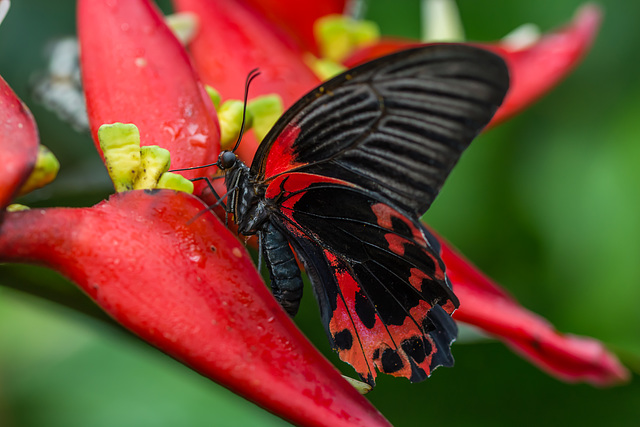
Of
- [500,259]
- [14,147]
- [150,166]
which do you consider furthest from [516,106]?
[14,147]

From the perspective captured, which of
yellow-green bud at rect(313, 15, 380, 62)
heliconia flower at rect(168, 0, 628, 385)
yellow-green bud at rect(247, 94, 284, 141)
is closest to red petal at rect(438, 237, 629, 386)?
heliconia flower at rect(168, 0, 628, 385)

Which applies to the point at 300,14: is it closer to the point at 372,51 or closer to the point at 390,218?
the point at 372,51

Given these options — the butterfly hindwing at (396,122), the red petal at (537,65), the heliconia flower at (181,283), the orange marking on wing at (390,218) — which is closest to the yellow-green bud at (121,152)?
the heliconia flower at (181,283)

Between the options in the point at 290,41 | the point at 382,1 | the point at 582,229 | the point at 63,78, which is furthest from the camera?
the point at 382,1

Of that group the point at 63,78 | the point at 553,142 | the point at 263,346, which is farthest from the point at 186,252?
the point at 553,142

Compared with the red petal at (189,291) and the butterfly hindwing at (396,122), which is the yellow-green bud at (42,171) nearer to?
the red petal at (189,291)

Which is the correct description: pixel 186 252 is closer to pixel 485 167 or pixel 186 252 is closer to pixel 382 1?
pixel 485 167
